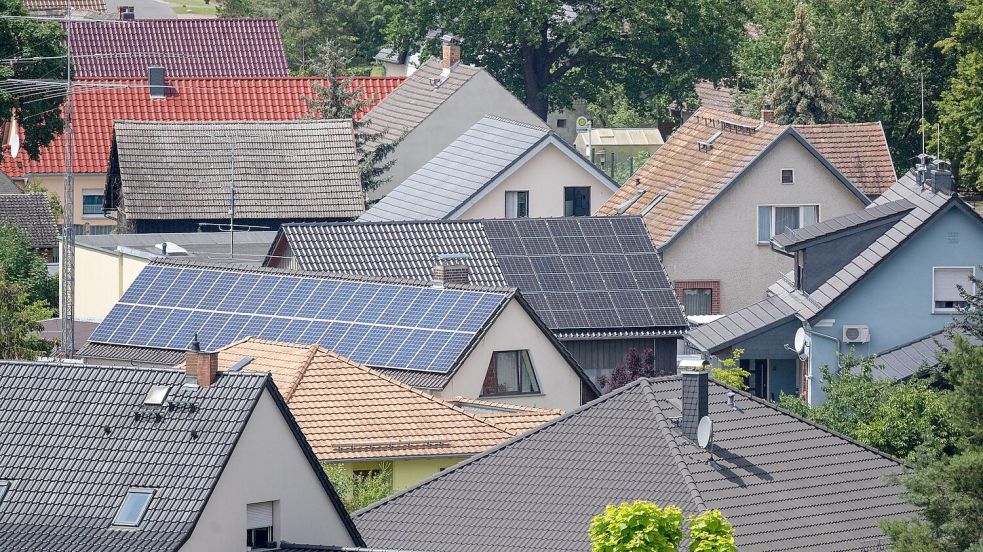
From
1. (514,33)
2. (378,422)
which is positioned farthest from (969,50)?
(378,422)

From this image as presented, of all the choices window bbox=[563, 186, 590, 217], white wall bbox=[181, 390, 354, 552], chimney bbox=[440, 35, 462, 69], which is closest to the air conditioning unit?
window bbox=[563, 186, 590, 217]

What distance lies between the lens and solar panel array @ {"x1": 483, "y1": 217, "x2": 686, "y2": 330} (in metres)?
52.7

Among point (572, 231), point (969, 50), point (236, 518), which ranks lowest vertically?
point (236, 518)

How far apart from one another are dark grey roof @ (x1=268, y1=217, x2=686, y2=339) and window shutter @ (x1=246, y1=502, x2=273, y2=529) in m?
20.1

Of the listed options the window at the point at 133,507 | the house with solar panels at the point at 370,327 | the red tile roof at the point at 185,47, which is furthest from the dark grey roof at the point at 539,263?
the red tile roof at the point at 185,47

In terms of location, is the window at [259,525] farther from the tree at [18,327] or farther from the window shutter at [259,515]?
the tree at [18,327]

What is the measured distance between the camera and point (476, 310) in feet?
151

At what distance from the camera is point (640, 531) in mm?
29344

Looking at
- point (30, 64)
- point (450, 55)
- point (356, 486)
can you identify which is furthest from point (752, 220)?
point (356, 486)

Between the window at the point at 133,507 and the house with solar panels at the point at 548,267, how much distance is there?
66.5 feet

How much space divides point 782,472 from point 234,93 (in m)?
50.0

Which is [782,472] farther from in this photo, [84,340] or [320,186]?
[320,186]

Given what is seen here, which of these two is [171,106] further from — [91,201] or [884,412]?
[884,412]

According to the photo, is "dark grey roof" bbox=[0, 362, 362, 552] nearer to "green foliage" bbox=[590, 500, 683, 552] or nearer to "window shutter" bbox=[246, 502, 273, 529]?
"window shutter" bbox=[246, 502, 273, 529]
